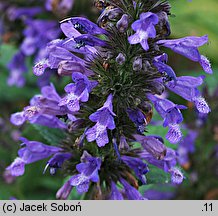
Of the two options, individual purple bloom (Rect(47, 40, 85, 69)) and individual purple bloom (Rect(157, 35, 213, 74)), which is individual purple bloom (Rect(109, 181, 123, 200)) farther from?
individual purple bloom (Rect(157, 35, 213, 74))

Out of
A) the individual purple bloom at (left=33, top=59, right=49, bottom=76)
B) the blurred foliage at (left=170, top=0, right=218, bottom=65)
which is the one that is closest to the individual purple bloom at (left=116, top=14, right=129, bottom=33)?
the individual purple bloom at (left=33, top=59, right=49, bottom=76)

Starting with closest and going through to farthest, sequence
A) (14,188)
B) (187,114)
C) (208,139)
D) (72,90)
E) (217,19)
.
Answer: (72,90) < (14,188) < (208,139) < (187,114) < (217,19)

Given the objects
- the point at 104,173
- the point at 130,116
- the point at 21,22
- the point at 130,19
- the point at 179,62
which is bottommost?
the point at 179,62

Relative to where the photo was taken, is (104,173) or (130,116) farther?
(104,173)

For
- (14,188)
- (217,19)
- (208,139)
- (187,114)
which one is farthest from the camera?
(217,19)

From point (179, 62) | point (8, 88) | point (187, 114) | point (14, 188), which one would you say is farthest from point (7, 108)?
point (179, 62)

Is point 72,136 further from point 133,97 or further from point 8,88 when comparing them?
point 8,88
